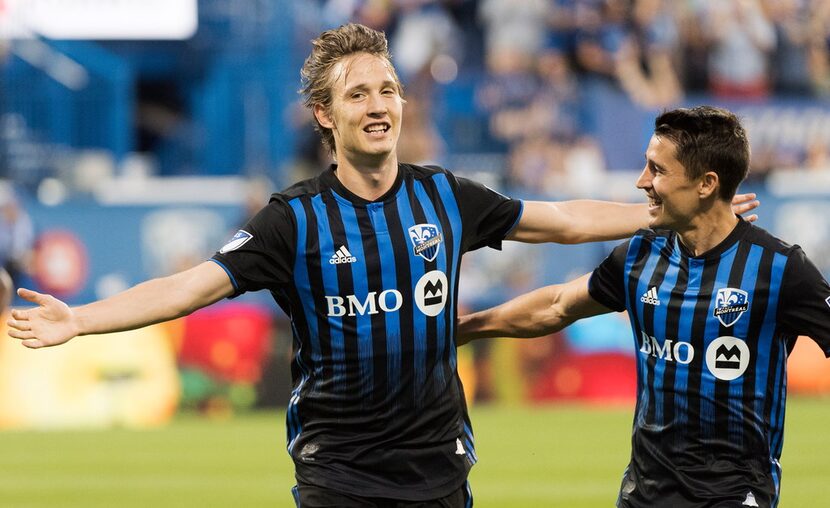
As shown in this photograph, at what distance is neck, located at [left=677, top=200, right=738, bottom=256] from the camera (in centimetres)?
420

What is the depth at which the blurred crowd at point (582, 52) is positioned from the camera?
649 inches

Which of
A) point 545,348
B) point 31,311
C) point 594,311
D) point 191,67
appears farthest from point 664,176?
point 191,67

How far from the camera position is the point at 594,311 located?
14.9 ft

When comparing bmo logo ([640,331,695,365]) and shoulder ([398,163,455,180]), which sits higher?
shoulder ([398,163,455,180])

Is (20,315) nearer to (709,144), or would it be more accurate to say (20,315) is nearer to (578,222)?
(578,222)

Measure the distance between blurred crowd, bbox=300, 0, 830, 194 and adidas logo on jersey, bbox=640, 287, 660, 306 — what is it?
39.7 ft

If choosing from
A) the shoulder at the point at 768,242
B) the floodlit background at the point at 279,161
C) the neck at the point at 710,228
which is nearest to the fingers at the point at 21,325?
the neck at the point at 710,228

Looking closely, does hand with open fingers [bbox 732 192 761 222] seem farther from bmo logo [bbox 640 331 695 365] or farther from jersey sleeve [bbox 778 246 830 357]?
bmo logo [bbox 640 331 695 365]

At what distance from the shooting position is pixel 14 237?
14336 millimetres

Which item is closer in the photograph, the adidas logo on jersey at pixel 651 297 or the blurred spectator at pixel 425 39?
the adidas logo on jersey at pixel 651 297

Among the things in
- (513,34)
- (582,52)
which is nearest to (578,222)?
(513,34)

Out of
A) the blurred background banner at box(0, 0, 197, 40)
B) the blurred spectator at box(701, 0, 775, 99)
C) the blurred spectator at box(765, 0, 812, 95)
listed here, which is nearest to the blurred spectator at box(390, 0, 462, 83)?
the blurred background banner at box(0, 0, 197, 40)

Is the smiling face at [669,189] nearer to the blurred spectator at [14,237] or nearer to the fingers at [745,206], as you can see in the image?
the fingers at [745,206]

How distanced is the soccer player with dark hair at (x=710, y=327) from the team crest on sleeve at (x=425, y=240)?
67 cm
